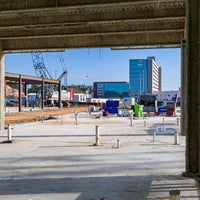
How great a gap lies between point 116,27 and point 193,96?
39.0 feet

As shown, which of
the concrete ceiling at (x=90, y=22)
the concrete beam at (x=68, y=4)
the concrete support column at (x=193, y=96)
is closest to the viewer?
the concrete support column at (x=193, y=96)

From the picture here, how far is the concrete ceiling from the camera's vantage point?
49.8 ft

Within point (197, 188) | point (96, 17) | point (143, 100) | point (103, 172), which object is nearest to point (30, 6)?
point (96, 17)

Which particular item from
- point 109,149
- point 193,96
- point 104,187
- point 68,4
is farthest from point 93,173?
point 68,4

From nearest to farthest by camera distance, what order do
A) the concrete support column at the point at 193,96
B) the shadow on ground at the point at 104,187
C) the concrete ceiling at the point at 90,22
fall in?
the shadow on ground at the point at 104,187 < the concrete support column at the point at 193,96 < the concrete ceiling at the point at 90,22

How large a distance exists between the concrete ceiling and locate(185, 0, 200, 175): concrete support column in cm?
521

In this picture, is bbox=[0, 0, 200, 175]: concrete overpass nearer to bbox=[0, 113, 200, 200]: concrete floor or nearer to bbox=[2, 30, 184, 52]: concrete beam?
bbox=[2, 30, 184, 52]: concrete beam

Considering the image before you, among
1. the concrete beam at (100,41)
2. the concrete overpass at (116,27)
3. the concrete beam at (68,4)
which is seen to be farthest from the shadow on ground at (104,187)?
the concrete beam at (100,41)

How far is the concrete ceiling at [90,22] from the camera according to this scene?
49.8ft

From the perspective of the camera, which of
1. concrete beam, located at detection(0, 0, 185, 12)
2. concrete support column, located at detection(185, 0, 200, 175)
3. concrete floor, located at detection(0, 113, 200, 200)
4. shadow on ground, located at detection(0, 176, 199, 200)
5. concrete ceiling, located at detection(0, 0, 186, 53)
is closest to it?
shadow on ground, located at detection(0, 176, 199, 200)

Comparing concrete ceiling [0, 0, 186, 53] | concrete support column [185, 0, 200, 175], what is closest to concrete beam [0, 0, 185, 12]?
concrete ceiling [0, 0, 186, 53]

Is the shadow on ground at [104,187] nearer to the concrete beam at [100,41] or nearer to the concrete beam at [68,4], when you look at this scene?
the concrete beam at [68,4]

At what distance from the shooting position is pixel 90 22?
1808 cm

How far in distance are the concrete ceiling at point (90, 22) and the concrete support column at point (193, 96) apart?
521 centimetres
